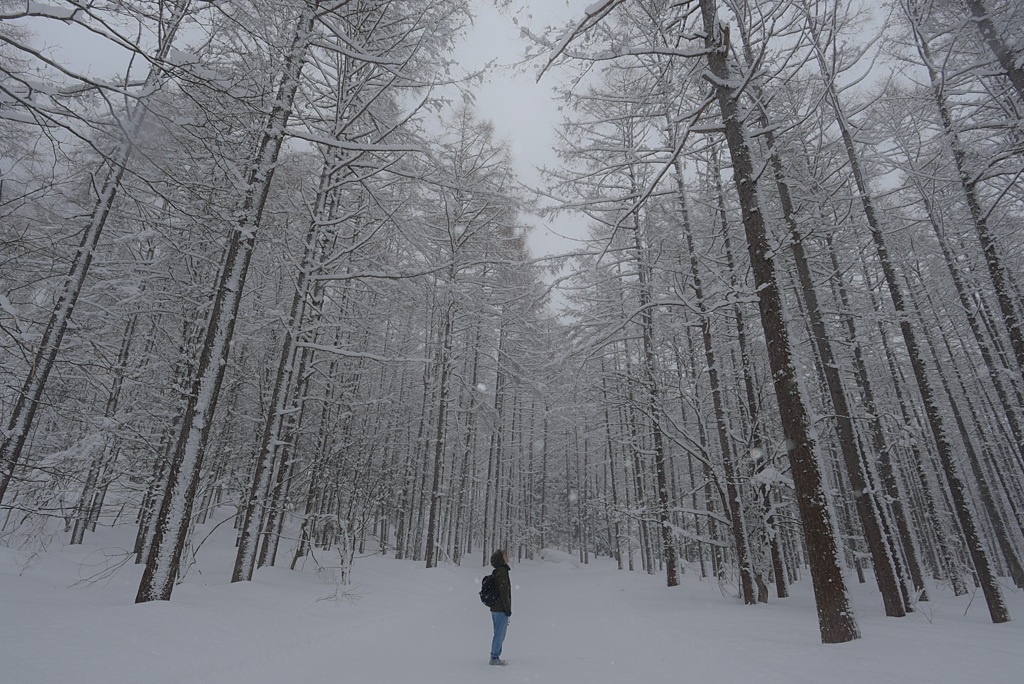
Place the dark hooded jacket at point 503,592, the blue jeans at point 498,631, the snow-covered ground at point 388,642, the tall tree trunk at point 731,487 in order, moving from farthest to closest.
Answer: the tall tree trunk at point 731,487 < the dark hooded jacket at point 503,592 < the blue jeans at point 498,631 < the snow-covered ground at point 388,642

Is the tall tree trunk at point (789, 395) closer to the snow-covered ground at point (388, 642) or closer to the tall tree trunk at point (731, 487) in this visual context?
the snow-covered ground at point (388, 642)

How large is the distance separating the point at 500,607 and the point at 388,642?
6.45ft

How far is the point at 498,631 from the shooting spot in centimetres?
592

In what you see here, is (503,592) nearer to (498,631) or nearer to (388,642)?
(498,631)

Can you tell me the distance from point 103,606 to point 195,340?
6.37 meters

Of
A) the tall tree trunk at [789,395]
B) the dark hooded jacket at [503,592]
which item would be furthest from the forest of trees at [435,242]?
the dark hooded jacket at [503,592]

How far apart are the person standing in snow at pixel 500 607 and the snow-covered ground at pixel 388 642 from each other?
23cm

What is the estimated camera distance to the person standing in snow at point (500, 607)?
5785 millimetres

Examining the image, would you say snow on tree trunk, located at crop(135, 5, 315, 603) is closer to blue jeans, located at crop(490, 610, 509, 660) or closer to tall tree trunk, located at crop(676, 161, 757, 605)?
blue jeans, located at crop(490, 610, 509, 660)

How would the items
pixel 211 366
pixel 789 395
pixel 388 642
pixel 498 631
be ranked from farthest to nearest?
pixel 388 642
pixel 211 366
pixel 498 631
pixel 789 395

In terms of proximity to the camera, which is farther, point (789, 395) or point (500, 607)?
point (500, 607)

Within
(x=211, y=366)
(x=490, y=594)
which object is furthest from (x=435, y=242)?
(x=490, y=594)

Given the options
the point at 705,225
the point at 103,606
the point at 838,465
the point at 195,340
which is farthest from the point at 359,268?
the point at 838,465

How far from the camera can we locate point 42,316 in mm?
10062
